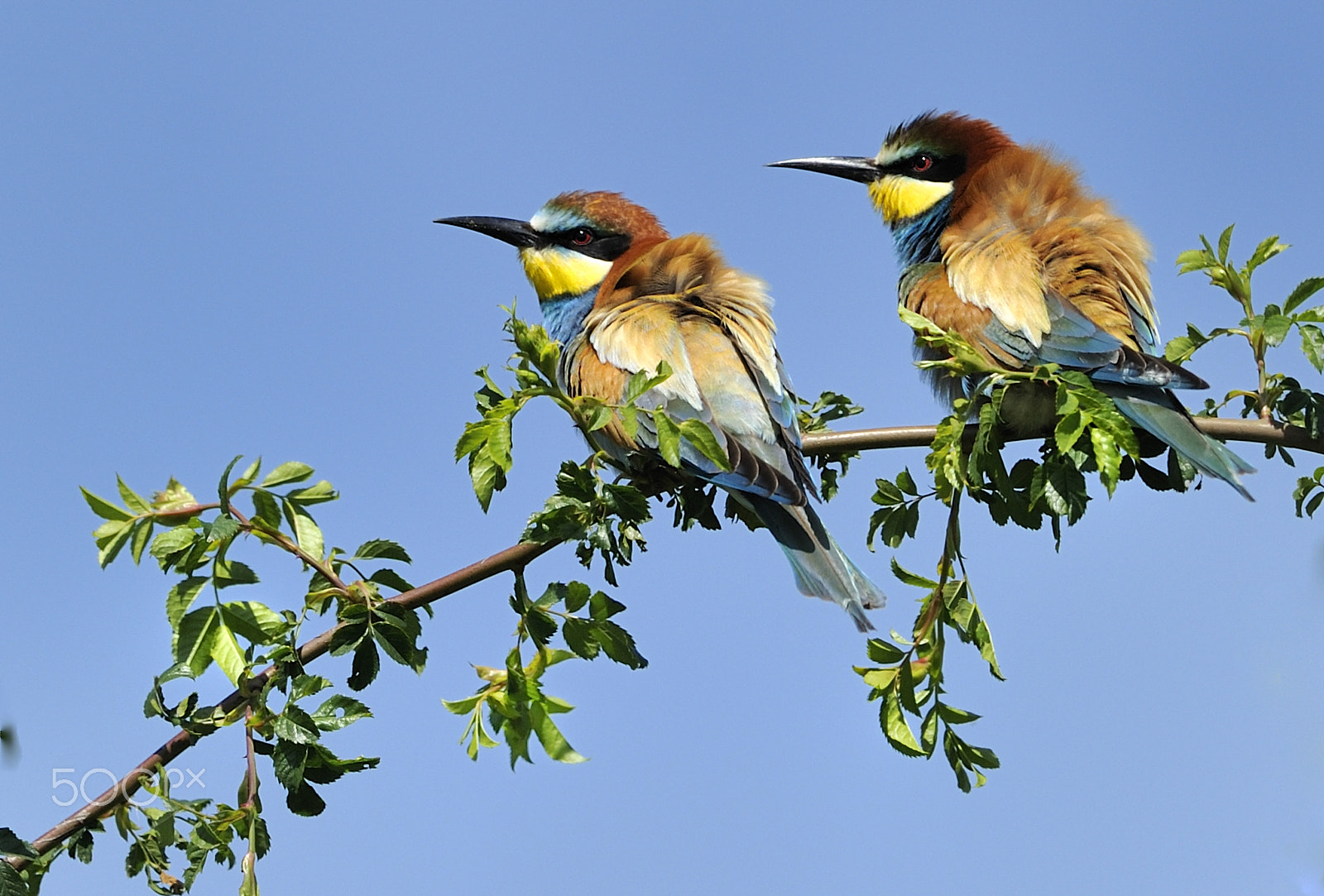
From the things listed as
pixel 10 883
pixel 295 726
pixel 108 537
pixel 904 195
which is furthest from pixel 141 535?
pixel 904 195

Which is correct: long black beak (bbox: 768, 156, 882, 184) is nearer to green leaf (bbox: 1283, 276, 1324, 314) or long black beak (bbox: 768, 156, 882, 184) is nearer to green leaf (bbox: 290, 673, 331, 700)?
green leaf (bbox: 1283, 276, 1324, 314)

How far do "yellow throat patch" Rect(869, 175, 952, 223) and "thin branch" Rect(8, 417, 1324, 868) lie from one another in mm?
1370

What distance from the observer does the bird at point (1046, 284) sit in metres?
2.07

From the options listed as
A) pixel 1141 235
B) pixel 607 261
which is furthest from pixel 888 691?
pixel 607 261

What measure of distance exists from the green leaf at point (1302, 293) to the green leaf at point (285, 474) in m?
1.36

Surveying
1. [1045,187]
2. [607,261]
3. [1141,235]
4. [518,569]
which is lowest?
[518,569]

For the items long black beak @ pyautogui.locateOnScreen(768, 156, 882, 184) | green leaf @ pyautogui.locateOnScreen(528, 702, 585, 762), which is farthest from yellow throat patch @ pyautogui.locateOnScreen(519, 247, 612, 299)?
green leaf @ pyautogui.locateOnScreen(528, 702, 585, 762)

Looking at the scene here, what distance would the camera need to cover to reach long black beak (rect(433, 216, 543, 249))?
353 centimetres

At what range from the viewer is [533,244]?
3.54 meters

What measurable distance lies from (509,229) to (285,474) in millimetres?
2034

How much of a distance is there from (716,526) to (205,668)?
925mm

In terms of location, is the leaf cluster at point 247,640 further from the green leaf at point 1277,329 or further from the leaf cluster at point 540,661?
the green leaf at point 1277,329

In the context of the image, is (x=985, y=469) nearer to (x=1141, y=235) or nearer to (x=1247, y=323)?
(x=1247, y=323)

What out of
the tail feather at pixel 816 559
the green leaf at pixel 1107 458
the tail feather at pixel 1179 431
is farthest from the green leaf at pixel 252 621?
the tail feather at pixel 1179 431
